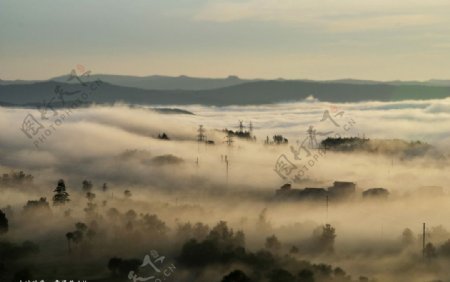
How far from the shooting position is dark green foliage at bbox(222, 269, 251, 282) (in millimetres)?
100062

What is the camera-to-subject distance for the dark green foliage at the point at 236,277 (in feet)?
328

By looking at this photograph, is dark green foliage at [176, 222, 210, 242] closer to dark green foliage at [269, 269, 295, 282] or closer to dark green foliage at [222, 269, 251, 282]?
dark green foliage at [269, 269, 295, 282]

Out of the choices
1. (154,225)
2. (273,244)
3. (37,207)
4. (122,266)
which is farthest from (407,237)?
(37,207)

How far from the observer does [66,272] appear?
117m

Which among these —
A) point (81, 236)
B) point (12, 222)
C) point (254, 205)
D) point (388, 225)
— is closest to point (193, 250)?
point (81, 236)

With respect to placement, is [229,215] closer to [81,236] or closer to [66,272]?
[81,236]

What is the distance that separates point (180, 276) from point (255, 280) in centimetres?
1175

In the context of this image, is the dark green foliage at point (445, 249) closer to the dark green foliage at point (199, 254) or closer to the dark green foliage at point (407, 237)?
the dark green foliage at point (407, 237)

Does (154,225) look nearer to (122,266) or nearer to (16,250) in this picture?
(16,250)

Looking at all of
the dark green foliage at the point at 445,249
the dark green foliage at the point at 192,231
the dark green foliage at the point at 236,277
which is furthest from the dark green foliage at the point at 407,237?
the dark green foliage at the point at 236,277

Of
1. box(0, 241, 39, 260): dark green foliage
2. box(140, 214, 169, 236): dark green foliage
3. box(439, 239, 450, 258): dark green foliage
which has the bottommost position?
box(439, 239, 450, 258): dark green foliage

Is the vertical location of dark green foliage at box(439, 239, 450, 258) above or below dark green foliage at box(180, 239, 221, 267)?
below

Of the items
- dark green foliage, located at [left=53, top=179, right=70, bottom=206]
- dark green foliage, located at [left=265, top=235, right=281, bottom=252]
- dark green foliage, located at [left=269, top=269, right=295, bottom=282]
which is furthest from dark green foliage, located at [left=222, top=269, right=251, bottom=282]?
dark green foliage, located at [left=53, top=179, right=70, bottom=206]

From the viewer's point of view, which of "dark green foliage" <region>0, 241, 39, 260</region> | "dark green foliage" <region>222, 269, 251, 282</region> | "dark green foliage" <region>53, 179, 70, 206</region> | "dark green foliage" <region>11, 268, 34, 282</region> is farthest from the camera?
"dark green foliage" <region>53, 179, 70, 206</region>
